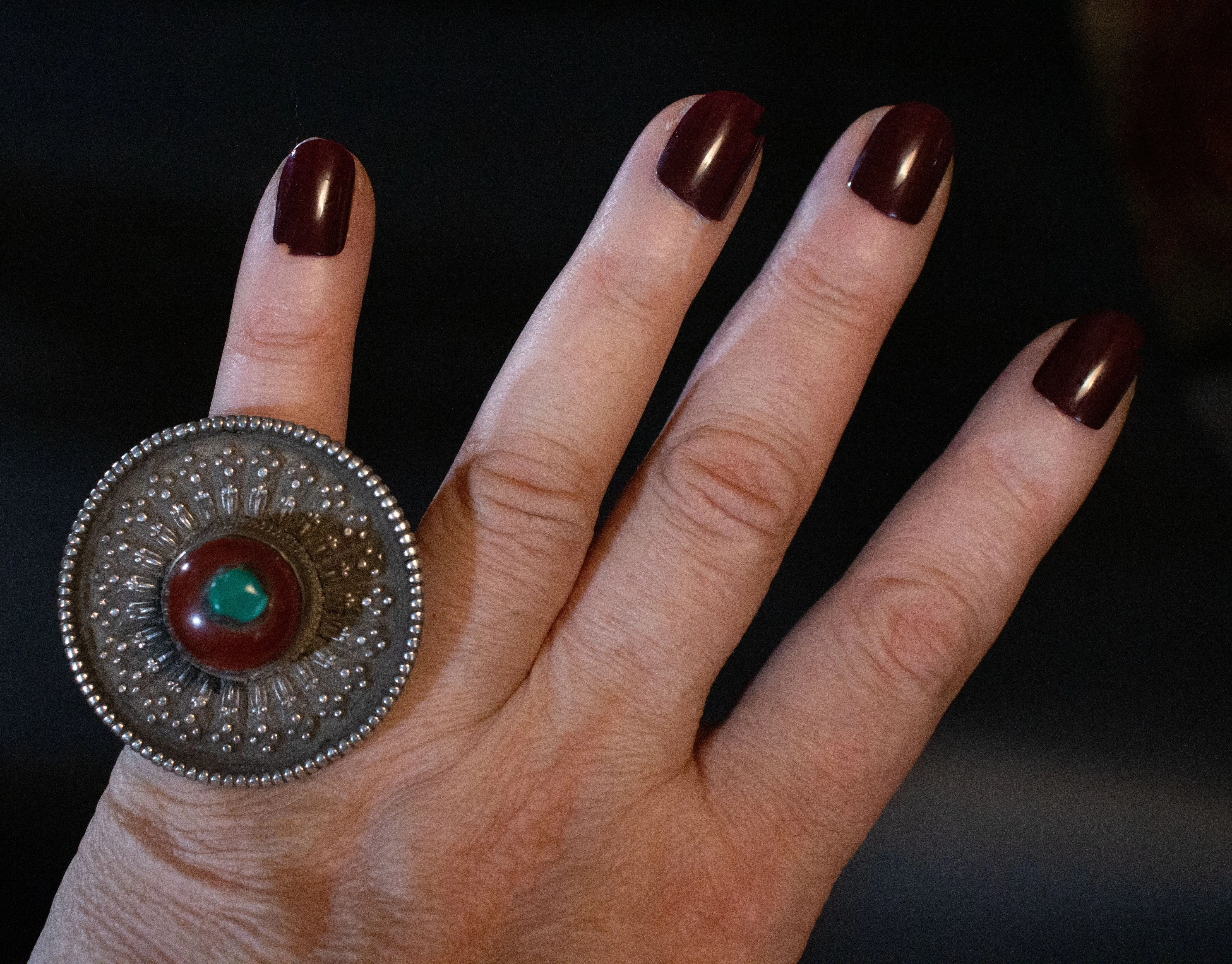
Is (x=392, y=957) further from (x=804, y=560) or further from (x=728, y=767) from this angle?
(x=804, y=560)

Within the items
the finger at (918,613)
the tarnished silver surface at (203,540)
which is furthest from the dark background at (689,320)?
the tarnished silver surface at (203,540)

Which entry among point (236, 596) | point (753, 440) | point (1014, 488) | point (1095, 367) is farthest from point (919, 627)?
point (236, 596)

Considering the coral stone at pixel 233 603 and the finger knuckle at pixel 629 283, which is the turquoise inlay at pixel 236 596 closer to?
the coral stone at pixel 233 603

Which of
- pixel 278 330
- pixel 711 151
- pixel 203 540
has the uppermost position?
pixel 711 151

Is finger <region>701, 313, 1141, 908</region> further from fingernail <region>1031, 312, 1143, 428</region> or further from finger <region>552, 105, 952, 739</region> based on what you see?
finger <region>552, 105, 952, 739</region>

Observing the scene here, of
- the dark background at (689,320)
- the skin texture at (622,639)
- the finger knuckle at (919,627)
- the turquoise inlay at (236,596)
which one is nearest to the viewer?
the turquoise inlay at (236,596)

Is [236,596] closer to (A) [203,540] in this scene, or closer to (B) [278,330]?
(A) [203,540]

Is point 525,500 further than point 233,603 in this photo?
Yes
